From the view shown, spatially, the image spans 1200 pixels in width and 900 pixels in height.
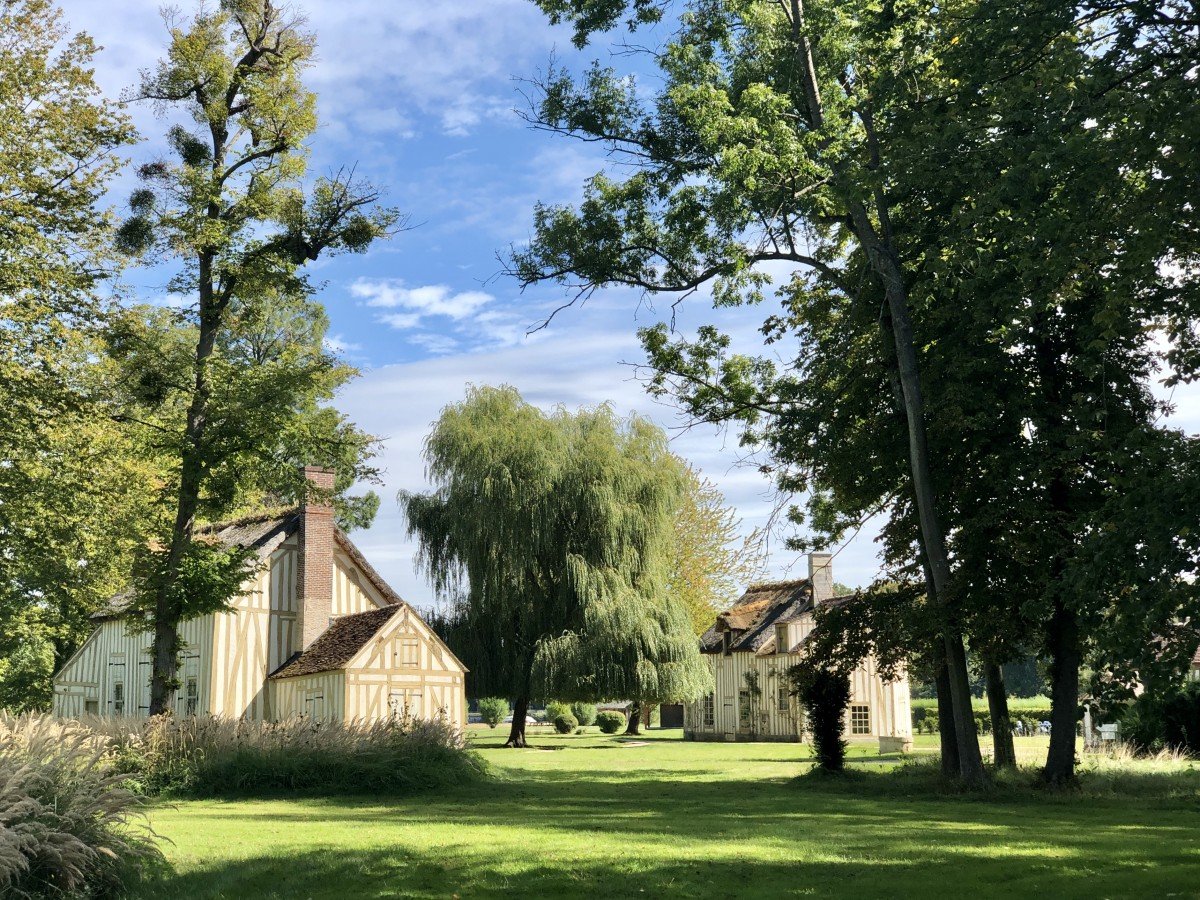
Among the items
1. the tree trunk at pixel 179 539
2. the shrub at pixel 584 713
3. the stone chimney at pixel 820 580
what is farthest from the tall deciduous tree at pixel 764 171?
the shrub at pixel 584 713

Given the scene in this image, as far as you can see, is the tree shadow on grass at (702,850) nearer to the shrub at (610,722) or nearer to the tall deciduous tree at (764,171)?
the tall deciduous tree at (764,171)

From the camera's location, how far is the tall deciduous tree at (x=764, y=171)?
1725 centimetres

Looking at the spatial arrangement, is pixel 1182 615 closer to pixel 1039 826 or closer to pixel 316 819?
pixel 1039 826

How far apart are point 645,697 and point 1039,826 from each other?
20.6 metres

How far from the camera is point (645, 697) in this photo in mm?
32375

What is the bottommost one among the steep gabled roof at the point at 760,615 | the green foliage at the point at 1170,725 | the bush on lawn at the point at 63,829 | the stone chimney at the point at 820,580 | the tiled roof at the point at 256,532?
the green foliage at the point at 1170,725

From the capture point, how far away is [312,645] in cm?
3014

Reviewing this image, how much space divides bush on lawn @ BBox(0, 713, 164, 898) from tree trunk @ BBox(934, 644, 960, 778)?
13584 millimetres

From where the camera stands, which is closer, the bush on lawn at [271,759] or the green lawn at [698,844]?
the green lawn at [698,844]

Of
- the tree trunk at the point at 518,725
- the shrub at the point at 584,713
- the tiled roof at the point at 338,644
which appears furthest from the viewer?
the shrub at the point at 584,713

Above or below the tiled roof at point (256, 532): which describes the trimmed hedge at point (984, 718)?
below

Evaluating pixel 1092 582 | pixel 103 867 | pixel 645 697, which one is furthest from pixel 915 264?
pixel 645 697

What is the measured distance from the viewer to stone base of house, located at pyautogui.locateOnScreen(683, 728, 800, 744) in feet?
140

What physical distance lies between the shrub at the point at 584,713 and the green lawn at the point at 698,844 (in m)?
43.3
